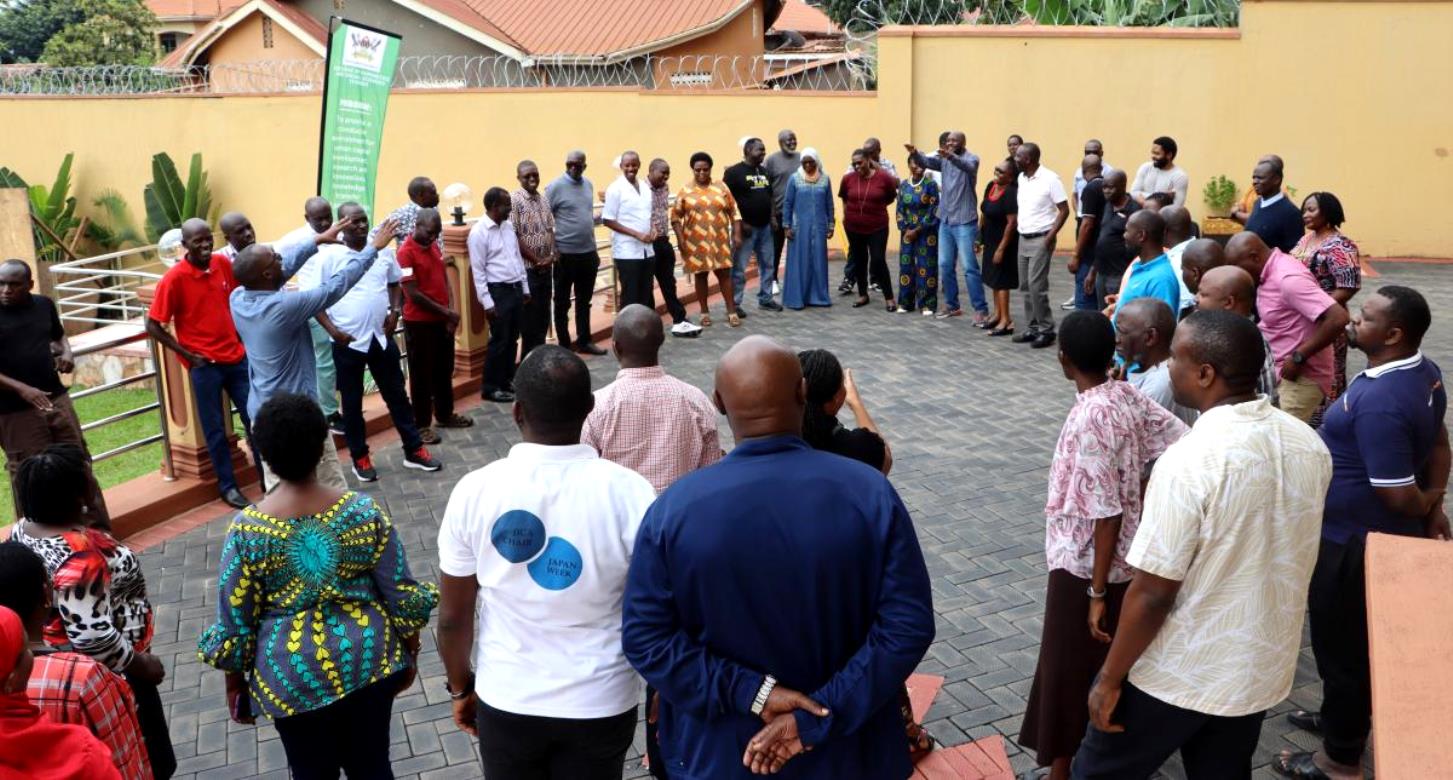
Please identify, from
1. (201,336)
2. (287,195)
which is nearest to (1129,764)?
(201,336)

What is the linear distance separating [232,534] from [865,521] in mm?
1726

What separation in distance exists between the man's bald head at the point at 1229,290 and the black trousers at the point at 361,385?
496 centimetres

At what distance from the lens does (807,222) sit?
12297 millimetres

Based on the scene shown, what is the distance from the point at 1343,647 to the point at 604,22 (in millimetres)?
23043

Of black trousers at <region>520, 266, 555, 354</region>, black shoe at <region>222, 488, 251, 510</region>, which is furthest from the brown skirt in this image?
black trousers at <region>520, 266, 555, 354</region>

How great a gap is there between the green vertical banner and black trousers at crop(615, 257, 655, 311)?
226cm

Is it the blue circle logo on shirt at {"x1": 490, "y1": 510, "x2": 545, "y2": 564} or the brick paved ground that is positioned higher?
the blue circle logo on shirt at {"x1": 490, "y1": 510, "x2": 545, "y2": 564}

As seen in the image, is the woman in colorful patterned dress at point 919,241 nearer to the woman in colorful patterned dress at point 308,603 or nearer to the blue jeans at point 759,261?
the blue jeans at point 759,261

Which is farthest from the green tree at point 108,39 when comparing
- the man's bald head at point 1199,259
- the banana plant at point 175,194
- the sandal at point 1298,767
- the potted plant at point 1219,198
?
the sandal at point 1298,767

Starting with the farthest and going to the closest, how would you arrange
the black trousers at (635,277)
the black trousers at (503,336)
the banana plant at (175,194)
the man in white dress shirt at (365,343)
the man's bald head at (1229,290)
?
the banana plant at (175,194)
the black trousers at (635,277)
the black trousers at (503,336)
the man in white dress shirt at (365,343)
the man's bald head at (1229,290)

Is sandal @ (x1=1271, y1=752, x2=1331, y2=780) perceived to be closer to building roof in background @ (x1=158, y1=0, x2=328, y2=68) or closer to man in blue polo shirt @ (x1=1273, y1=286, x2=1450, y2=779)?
man in blue polo shirt @ (x1=1273, y1=286, x2=1450, y2=779)

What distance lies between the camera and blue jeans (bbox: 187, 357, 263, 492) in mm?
7098

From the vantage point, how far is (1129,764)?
3.42m

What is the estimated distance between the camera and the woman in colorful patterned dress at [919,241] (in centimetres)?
1173
